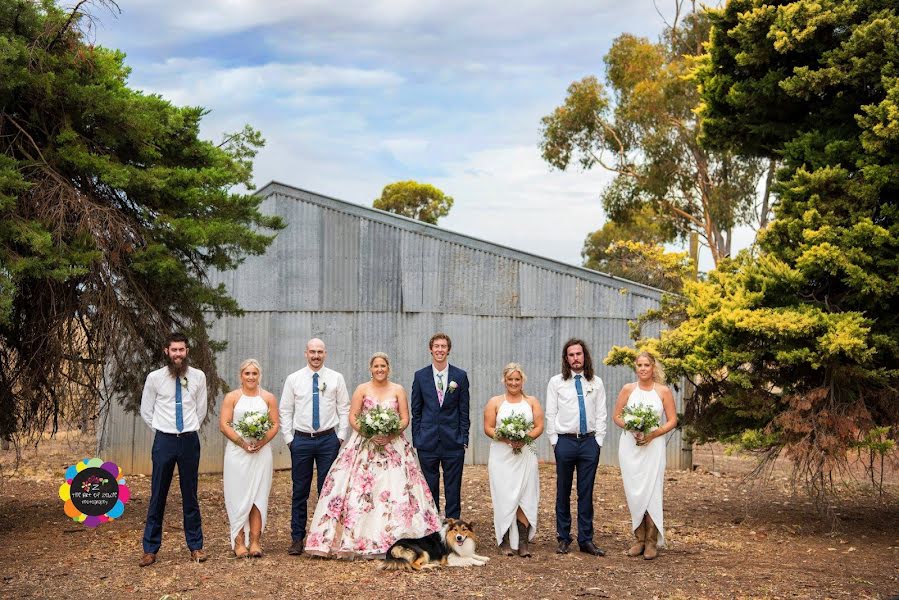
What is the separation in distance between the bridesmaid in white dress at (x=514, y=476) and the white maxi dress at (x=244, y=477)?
83.5 inches

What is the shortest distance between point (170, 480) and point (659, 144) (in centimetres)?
2297

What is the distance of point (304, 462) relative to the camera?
8922mm

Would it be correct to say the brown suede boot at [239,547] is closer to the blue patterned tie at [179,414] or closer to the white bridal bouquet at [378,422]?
the blue patterned tie at [179,414]

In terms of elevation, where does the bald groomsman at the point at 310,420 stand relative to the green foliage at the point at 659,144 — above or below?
below

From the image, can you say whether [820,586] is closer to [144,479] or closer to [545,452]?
[545,452]

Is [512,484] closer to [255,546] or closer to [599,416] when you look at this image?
[599,416]

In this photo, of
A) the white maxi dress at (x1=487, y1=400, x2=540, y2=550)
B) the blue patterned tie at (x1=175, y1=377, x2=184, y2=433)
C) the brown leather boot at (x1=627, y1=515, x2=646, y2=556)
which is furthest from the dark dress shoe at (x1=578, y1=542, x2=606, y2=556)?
the blue patterned tie at (x1=175, y1=377, x2=184, y2=433)

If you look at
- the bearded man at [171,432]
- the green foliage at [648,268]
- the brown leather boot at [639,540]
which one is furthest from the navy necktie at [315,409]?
the green foliage at [648,268]

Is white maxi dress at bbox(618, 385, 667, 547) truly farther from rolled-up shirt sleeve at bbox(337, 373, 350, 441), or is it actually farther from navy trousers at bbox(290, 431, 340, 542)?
navy trousers at bbox(290, 431, 340, 542)

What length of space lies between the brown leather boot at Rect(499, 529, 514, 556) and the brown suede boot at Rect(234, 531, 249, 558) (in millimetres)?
2425

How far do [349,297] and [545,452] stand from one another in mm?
4451

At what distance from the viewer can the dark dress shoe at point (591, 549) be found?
9.17 metres

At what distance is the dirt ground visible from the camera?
7.84 metres

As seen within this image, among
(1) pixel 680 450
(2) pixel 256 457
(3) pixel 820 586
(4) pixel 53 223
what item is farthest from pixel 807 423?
(4) pixel 53 223
